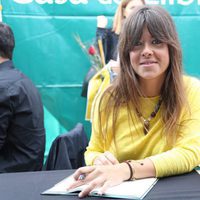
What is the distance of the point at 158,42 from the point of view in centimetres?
124

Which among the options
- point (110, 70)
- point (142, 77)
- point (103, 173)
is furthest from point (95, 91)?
point (103, 173)

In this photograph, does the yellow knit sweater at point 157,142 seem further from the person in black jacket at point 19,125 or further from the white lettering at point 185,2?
the white lettering at point 185,2

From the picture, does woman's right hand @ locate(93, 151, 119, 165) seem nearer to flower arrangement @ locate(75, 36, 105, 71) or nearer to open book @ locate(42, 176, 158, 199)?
open book @ locate(42, 176, 158, 199)

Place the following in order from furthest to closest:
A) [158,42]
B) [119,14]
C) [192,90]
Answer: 1. [119,14]
2. [192,90]
3. [158,42]

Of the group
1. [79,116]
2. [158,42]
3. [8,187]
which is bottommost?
[79,116]

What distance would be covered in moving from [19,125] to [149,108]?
0.87 metres

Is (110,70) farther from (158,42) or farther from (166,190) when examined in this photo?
(166,190)

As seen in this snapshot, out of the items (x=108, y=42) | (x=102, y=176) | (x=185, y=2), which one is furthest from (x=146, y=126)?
(x=185, y=2)

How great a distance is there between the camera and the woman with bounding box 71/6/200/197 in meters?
1.19

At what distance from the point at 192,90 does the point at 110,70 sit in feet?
3.64

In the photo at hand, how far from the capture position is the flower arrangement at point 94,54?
310 centimetres

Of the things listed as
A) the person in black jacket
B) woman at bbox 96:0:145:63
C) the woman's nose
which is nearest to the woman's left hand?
the woman's nose

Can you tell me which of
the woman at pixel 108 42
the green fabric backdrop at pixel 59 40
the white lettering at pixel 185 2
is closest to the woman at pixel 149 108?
the woman at pixel 108 42

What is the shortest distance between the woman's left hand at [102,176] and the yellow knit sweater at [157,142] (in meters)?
0.11
